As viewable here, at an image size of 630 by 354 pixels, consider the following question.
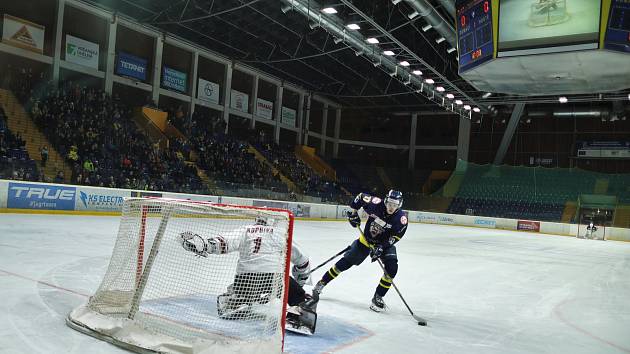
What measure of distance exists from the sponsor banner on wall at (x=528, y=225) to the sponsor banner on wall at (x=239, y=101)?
1650 centimetres

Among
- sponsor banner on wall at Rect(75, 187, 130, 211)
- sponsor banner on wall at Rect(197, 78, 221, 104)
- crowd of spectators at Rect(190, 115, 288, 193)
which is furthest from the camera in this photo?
sponsor banner on wall at Rect(197, 78, 221, 104)

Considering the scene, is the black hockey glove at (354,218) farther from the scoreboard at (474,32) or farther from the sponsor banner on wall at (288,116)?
the sponsor banner on wall at (288,116)

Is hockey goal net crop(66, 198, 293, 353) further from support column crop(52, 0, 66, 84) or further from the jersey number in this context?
support column crop(52, 0, 66, 84)

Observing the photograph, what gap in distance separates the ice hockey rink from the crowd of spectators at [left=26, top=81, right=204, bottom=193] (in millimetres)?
4992

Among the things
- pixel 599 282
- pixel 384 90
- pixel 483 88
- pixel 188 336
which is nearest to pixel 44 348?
pixel 188 336

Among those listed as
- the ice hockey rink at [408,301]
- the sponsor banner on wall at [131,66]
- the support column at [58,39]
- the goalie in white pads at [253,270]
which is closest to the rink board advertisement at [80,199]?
the ice hockey rink at [408,301]

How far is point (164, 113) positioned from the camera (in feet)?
74.7

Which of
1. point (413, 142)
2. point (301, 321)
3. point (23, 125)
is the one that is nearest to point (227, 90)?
point (23, 125)

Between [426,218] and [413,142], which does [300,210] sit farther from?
[413,142]

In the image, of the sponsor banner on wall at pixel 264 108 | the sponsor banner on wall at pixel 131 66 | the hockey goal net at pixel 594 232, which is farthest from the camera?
the sponsor banner on wall at pixel 264 108

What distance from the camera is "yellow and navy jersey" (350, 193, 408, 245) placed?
5.34 m

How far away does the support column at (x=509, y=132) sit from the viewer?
30938 millimetres

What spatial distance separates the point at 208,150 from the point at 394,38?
10.0 meters

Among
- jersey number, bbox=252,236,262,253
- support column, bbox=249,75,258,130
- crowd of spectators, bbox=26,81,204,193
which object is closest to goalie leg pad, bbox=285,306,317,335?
jersey number, bbox=252,236,262,253
